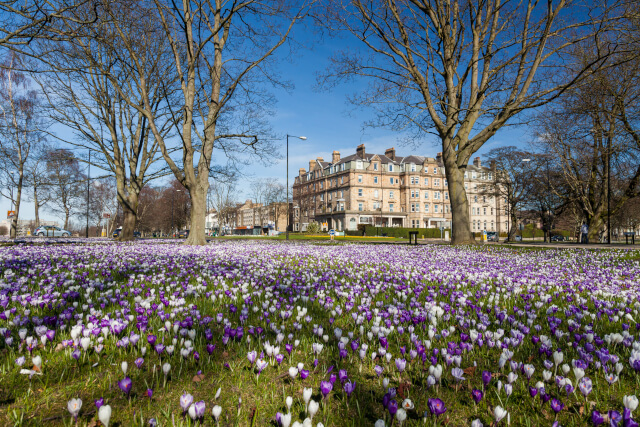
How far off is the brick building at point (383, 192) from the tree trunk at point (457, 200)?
54.8m

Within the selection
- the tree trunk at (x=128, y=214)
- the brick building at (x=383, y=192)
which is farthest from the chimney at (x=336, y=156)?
the tree trunk at (x=128, y=214)

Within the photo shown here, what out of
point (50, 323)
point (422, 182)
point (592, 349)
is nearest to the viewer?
point (592, 349)

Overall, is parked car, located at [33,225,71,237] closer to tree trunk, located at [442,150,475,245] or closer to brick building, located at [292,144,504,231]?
brick building, located at [292,144,504,231]

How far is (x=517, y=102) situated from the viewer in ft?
45.3

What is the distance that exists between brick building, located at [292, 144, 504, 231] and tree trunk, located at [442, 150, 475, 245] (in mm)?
54779

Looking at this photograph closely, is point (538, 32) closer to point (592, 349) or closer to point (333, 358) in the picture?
point (592, 349)

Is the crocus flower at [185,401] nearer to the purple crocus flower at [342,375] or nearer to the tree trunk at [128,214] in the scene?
the purple crocus flower at [342,375]

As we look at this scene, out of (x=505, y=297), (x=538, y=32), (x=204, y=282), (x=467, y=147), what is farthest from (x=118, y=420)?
(x=538, y=32)

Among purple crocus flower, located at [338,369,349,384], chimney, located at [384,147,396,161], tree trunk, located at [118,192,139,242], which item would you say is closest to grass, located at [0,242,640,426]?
purple crocus flower, located at [338,369,349,384]

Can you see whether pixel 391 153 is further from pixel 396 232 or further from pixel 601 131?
pixel 601 131

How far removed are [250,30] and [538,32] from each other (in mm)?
12088

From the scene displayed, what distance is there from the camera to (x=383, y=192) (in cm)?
7494

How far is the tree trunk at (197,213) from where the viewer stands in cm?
1537

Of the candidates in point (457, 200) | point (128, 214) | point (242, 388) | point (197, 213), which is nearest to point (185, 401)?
point (242, 388)
